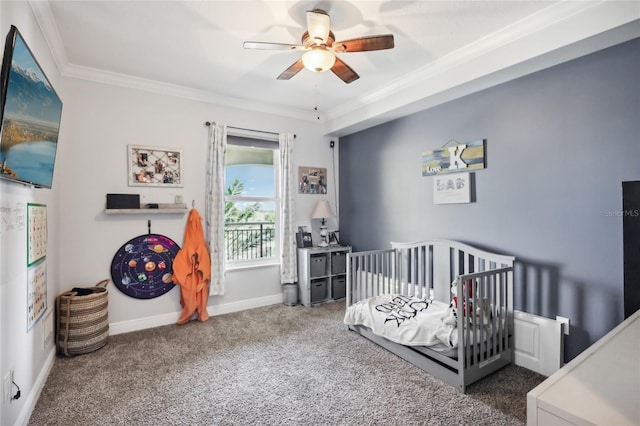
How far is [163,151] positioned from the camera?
3.33 metres

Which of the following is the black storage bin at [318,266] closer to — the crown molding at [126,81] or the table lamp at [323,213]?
the table lamp at [323,213]

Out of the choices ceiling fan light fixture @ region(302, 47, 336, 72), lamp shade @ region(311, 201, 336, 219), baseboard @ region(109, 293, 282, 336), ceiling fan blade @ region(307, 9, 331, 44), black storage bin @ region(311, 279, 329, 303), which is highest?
ceiling fan blade @ region(307, 9, 331, 44)

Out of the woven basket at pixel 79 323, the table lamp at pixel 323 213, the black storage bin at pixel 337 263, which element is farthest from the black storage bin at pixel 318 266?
the woven basket at pixel 79 323

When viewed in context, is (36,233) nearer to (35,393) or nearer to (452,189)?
(35,393)

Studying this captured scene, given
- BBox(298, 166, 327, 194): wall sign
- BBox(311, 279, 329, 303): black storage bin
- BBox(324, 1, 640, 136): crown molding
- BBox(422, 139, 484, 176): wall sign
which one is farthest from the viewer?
BBox(298, 166, 327, 194): wall sign

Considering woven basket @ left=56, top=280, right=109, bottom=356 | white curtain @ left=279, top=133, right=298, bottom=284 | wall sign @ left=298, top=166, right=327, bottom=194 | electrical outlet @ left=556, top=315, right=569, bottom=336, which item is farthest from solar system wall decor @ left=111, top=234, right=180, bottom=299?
electrical outlet @ left=556, top=315, right=569, bottom=336

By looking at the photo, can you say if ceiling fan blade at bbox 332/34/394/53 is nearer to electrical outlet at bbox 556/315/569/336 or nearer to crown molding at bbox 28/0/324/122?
crown molding at bbox 28/0/324/122

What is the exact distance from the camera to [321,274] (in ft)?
Result: 13.2

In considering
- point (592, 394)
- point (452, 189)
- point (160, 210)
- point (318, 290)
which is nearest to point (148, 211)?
point (160, 210)

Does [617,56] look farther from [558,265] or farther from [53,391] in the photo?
[53,391]

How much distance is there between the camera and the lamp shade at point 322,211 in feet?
13.5

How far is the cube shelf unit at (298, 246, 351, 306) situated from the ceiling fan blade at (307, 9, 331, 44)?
2515 mm

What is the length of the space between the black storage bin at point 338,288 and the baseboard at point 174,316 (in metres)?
0.70

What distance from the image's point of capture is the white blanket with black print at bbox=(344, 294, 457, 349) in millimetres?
2270
